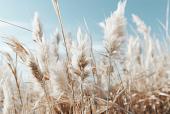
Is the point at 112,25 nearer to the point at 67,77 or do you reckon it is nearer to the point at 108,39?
the point at 108,39

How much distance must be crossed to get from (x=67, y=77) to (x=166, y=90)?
1.85 metres

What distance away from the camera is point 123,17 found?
1.97m

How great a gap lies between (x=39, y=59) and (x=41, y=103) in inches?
28.1

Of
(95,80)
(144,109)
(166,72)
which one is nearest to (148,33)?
(166,72)

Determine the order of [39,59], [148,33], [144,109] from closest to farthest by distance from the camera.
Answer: [39,59] → [144,109] → [148,33]

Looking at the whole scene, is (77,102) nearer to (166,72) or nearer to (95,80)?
(95,80)

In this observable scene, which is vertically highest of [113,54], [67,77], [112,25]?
[112,25]

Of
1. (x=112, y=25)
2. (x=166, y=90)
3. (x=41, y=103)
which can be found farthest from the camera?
(x=166, y=90)

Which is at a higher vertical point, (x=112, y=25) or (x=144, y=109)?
(x=112, y=25)

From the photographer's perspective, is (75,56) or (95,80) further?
(95,80)

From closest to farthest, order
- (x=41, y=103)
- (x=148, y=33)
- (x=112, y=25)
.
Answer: (x=112, y=25) → (x=41, y=103) → (x=148, y=33)

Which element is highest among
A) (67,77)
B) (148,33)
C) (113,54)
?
(148,33)

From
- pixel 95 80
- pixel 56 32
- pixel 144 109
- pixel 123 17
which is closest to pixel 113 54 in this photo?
pixel 123 17

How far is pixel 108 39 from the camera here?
193cm
